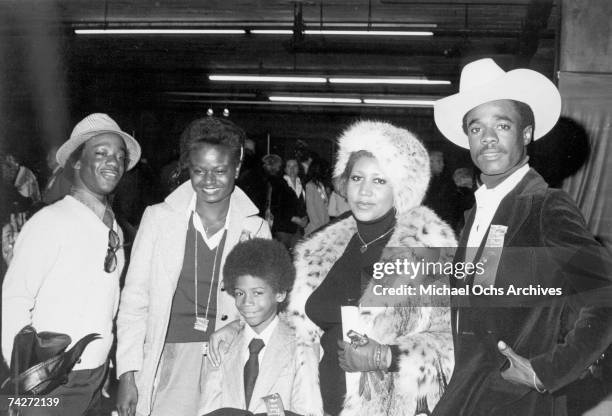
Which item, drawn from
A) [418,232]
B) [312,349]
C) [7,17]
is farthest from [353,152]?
[7,17]

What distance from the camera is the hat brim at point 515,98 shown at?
2.79 meters

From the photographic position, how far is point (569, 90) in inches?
136

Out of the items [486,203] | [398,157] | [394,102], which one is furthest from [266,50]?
[486,203]

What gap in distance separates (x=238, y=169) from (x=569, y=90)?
5.55 ft

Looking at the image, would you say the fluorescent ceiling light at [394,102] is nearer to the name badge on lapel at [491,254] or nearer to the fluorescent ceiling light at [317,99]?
the fluorescent ceiling light at [317,99]

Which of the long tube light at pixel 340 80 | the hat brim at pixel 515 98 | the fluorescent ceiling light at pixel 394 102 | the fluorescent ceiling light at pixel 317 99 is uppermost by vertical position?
the long tube light at pixel 340 80

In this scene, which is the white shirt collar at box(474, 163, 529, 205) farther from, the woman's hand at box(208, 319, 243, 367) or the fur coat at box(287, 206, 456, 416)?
the woman's hand at box(208, 319, 243, 367)

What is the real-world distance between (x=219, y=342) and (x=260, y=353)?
18cm

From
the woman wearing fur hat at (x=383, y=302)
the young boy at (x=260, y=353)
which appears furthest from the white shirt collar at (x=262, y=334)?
the woman wearing fur hat at (x=383, y=302)

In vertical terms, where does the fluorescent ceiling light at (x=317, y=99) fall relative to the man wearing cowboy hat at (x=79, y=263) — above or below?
above

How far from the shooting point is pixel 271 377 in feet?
9.81

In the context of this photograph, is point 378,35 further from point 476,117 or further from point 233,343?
point 233,343

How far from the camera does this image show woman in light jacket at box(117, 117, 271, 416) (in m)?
2.97

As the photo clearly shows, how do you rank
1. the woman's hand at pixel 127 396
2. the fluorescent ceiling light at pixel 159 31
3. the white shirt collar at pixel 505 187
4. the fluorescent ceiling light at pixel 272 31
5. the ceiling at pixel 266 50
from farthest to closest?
the fluorescent ceiling light at pixel 272 31
the fluorescent ceiling light at pixel 159 31
the ceiling at pixel 266 50
the woman's hand at pixel 127 396
the white shirt collar at pixel 505 187
